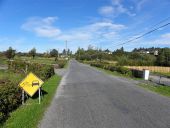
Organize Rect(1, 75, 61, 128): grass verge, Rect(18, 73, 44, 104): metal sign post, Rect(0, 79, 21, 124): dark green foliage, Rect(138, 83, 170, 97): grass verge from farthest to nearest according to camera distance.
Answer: Rect(138, 83, 170, 97): grass verge < Rect(18, 73, 44, 104): metal sign post < Rect(0, 79, 21, 124): dark green foliage < Rect(1, 75, 61, 128): grass verge

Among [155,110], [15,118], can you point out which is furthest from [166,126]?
[15,118]

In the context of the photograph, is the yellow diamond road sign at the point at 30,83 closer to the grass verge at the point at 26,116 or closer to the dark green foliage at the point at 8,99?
the dark green foliage at the point at 8,99

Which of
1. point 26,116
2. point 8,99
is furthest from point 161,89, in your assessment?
point 26,116

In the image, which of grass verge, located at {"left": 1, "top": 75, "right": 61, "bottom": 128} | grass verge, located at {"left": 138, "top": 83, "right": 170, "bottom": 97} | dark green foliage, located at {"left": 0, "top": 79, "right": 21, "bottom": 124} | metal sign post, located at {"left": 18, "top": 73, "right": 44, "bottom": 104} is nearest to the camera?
grass verge, located at {"left": 1, "top": 75, "right": 61, "bottom": 128}

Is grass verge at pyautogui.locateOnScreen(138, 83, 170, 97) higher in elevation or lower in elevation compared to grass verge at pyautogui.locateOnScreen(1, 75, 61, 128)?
lower

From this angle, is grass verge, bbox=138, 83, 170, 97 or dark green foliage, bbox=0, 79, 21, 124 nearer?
dark green foliage, bbox=0, 79, 21, 124

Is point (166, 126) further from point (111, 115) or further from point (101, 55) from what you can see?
point (101, 55)

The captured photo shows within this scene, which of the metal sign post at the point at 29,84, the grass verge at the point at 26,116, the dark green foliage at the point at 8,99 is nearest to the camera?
the grass verge at the point at 26,116

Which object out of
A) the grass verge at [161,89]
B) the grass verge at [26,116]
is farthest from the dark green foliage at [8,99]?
the grass verge at [161,89]

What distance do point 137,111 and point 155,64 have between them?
3501 inches

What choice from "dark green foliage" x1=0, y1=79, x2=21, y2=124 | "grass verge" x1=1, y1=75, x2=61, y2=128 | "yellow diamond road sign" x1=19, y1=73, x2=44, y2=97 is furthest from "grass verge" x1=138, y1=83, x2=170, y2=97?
"dark green foliage" x1=0, y1=79, x2=21, y2=124

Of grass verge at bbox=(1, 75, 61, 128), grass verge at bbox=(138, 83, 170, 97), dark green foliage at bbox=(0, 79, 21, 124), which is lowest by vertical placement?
grass verge at bbox=(138, 83, 170, 97)

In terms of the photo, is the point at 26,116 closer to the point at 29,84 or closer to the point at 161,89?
the point at 29,84

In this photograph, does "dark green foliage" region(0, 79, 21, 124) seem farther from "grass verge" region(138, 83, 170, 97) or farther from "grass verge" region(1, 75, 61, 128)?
"grass verge" region(138, 83, 170, 97)
